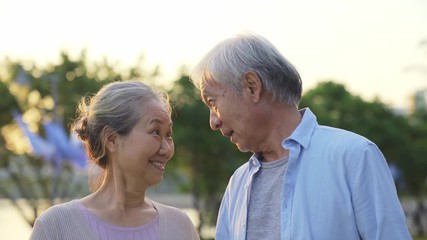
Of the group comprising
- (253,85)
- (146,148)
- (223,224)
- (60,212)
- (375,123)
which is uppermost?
(253,85)

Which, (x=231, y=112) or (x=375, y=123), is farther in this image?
(x=375, y=123)

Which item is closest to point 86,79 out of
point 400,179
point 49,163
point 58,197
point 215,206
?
point 49,163

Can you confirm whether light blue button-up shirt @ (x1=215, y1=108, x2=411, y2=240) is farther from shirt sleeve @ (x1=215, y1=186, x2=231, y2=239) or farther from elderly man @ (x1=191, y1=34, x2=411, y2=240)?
shirt sleeve @ (x1=215, y1=186, x2=231, y2=239)

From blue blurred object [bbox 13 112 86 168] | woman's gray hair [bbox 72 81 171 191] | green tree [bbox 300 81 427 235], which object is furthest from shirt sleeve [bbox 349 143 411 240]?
green tree [bbox 300 81 427 235]

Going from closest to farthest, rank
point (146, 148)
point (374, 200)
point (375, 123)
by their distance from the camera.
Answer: point (374, 200) → point (146, 148) → point (375, 123)

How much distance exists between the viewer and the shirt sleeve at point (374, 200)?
156 inches

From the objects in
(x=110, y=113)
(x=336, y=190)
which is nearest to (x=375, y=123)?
(x=110, y=113)

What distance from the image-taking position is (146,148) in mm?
4387

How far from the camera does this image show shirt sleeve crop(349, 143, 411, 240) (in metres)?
3.96

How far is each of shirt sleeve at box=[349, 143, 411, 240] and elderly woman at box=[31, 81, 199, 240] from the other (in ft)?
3.01

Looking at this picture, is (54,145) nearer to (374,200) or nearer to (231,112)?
(231,112)

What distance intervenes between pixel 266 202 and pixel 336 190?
43 cm

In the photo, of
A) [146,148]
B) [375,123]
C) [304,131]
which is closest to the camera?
[304,131]

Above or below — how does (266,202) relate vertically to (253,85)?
A: below
